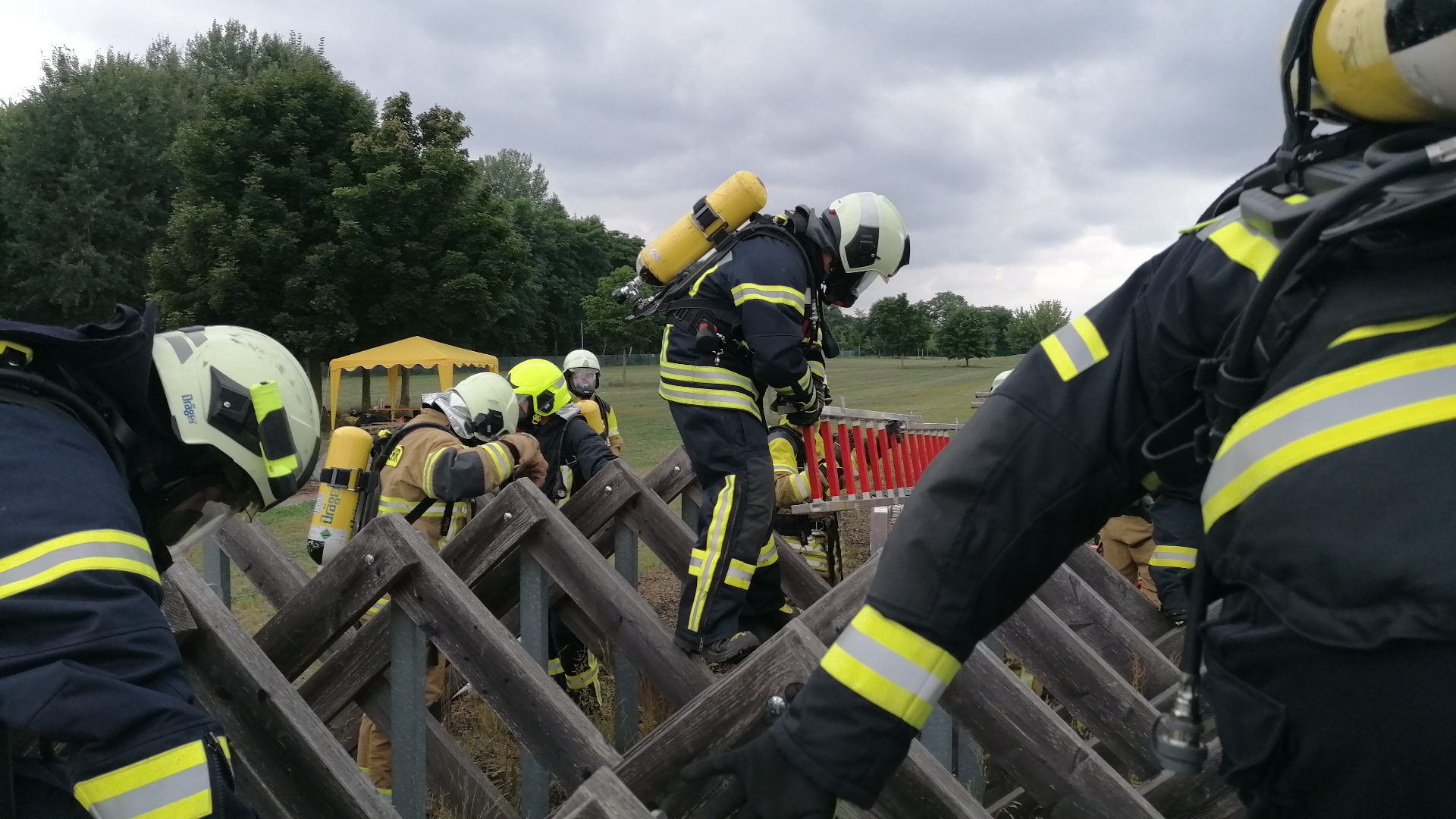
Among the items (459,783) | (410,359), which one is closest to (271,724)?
(459,783)

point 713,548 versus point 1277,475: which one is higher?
point 1277,475

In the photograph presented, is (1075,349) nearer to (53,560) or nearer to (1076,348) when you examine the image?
(1076,348)

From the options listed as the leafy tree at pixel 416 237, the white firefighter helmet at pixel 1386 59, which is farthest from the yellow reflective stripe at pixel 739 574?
the leafy tree at pixel 416 237

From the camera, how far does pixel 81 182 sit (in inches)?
1278

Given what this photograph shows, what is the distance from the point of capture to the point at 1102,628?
3.65m

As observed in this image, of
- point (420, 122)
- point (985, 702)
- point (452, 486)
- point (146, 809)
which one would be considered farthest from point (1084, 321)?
point (420, 122)

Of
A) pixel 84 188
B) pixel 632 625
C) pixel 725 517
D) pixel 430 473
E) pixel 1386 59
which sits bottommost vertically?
pixel 632 625

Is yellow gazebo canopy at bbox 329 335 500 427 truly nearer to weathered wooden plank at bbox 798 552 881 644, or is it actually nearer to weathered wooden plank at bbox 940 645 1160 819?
weathered wooden plank at bbox 798 552 881 644

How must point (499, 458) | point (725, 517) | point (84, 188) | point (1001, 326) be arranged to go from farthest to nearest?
point (1001, 326), point (84, 188), point (499, 458), point (725, 517)

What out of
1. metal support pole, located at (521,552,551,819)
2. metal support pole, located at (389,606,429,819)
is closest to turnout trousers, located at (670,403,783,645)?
metal support pole, located at (521,552,551,819)

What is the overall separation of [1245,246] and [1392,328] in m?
0.24

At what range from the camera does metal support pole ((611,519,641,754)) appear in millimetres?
4309

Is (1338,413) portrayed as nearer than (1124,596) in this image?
Yes

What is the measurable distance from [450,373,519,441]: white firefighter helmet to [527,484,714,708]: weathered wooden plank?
2.25 meters
